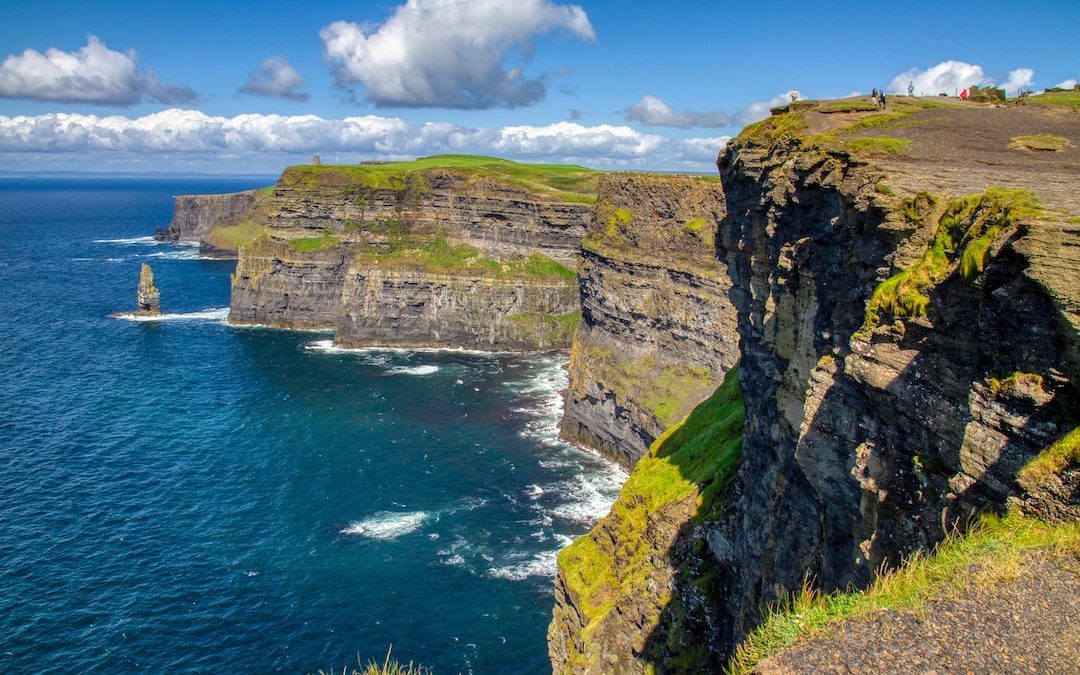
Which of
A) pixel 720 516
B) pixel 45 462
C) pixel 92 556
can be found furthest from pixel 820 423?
pixel 45 462

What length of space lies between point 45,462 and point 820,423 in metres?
75.7

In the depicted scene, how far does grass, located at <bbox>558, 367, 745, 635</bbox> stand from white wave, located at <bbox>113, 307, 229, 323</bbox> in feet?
401

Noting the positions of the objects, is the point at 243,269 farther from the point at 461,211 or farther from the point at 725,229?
the point at 725,229

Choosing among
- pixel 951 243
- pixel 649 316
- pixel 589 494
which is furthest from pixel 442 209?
pixel 951 243

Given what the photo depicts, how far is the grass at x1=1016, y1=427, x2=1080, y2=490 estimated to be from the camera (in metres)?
12.0

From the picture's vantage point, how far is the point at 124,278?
176m

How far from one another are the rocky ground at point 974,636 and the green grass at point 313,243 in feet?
439

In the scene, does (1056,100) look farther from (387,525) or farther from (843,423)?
(387,525)

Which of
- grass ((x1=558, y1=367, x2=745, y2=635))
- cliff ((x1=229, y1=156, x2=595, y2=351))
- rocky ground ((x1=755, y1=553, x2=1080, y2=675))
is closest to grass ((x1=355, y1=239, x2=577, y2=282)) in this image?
cliff ((x1=229, y1=156, x2=595, y2=351))

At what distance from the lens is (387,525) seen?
61531 millimetres

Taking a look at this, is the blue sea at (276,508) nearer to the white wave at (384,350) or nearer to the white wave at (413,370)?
the white wave at (413,370)

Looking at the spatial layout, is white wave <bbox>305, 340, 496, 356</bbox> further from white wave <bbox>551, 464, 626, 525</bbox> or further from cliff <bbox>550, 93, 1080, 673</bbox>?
cliff <bbox>550, 93, 1080, 673</bbox>

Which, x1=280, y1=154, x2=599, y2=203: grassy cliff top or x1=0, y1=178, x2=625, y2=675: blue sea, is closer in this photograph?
x1=0, y1=178, x2=625, y2=675: blue sea

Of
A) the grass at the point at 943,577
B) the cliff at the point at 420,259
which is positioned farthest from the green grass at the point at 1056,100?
the cliff at the point at 420,259
